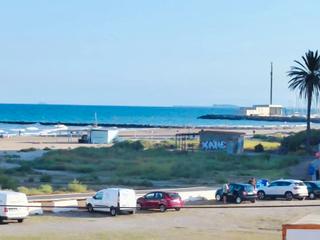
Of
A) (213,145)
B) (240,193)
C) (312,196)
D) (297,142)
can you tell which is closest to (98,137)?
(213,145)

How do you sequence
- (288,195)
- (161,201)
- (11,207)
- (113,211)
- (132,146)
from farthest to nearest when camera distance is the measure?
(132,146) → (288,195) → (161,201) → (113,211) → (11,207)

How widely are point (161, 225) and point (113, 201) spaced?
4.70 metres

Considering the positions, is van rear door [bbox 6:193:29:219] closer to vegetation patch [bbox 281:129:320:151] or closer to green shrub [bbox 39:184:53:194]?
green shrub [bbox 39:184:53:194]

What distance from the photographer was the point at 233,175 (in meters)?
71.4

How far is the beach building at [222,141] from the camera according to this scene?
3720 inches

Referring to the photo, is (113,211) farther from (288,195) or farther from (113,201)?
(288,195)

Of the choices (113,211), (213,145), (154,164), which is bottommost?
(113,211)

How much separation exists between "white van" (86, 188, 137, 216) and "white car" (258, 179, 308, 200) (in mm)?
13270

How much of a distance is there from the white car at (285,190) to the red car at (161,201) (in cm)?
986

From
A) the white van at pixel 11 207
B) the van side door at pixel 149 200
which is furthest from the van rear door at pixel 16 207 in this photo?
the van side door at pixel 149 200

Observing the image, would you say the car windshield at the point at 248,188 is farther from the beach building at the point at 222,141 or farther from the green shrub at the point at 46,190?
the beach building at the point at 222,141

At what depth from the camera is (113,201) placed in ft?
139

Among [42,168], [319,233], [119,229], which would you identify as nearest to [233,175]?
[42,168]

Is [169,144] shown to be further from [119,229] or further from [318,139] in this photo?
[119,229]
